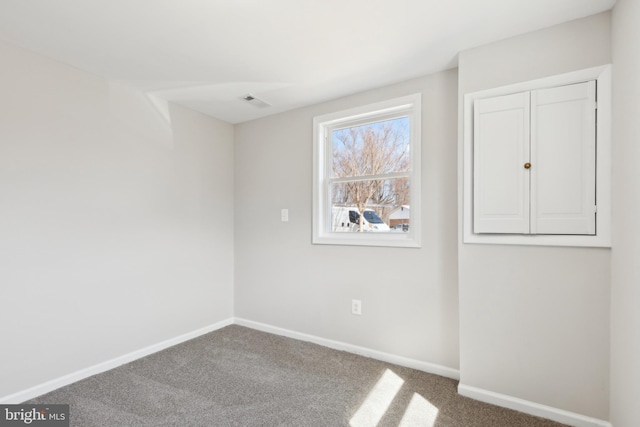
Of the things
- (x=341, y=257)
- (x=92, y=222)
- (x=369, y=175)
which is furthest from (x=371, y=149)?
(x=92, y=222)

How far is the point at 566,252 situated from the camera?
5.91 ft

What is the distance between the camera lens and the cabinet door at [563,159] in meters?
1.74

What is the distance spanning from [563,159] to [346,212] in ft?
5.38

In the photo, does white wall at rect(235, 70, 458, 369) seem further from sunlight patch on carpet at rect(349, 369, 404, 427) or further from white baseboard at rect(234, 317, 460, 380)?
sunlight patch on carpet at rect(349, 369, 404, 427)

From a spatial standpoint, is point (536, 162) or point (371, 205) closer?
point (536, 162)

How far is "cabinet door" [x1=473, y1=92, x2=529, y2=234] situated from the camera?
1.91m

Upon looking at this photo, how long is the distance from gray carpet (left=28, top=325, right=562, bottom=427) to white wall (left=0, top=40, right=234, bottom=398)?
348mm

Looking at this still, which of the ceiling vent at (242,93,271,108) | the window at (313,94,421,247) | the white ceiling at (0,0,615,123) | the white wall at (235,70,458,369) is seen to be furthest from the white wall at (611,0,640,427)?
the ceiling vent at (242,93,271,108)

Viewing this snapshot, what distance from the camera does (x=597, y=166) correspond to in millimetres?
1714

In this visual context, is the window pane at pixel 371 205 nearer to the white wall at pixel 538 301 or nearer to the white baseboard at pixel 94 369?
the white wall at pixel 538 301

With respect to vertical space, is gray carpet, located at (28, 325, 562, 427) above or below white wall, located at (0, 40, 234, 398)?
below

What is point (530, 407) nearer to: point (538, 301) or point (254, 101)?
point (538, 301)

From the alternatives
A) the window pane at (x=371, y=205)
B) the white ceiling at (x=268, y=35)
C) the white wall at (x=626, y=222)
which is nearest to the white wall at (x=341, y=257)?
the window pane at (x=371, y=205)

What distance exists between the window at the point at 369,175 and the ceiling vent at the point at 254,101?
527 millimetres
